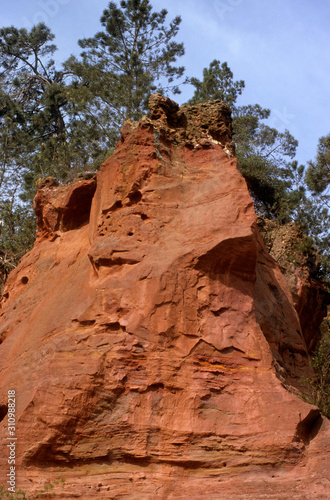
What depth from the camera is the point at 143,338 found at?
277 inches

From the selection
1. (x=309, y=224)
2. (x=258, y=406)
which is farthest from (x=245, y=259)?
(x=309, y=224)

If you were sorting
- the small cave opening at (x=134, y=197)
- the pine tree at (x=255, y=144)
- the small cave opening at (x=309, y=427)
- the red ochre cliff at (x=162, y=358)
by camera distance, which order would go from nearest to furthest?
the red ochre cliff at (x=162, y=358)
the small cave opening at (x=309, y=427)
the small cave opening at (x=134, y=197)
the pine tree at (x=255, y=144)

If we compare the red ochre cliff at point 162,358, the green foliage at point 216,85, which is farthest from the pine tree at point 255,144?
the red ochre cliff at point 162,358

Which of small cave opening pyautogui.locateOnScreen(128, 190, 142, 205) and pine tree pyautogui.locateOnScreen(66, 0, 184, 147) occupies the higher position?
pine tree pyautogui.locateOnScreen(66, 0, 184, 147)

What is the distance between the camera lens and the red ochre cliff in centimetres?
632

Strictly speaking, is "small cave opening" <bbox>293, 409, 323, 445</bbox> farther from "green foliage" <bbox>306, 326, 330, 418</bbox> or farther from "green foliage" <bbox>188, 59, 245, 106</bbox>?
"green foliage" <bbox>188, 59, 245, 106</bbox>

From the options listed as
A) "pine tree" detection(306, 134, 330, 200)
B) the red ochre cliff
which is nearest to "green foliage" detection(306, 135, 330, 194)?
"pine tree" detection(306, 134, 330, 200)

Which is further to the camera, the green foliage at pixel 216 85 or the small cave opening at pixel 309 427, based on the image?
the green foliage at pixel 216 85

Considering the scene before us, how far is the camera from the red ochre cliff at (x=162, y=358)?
6.32 m

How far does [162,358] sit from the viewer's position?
6.96 metres

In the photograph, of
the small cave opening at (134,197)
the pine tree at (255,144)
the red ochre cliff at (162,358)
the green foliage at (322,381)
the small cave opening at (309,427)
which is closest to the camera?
the red ochre cliff at (162,358)

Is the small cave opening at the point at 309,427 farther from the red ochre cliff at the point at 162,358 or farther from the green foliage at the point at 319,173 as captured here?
the green foliage at the point at 319,173

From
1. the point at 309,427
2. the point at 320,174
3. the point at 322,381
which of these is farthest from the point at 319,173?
the point at 309,427

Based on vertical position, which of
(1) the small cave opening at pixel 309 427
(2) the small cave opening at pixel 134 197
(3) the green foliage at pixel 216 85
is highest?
(3) the green foliage at pixel 216 85
